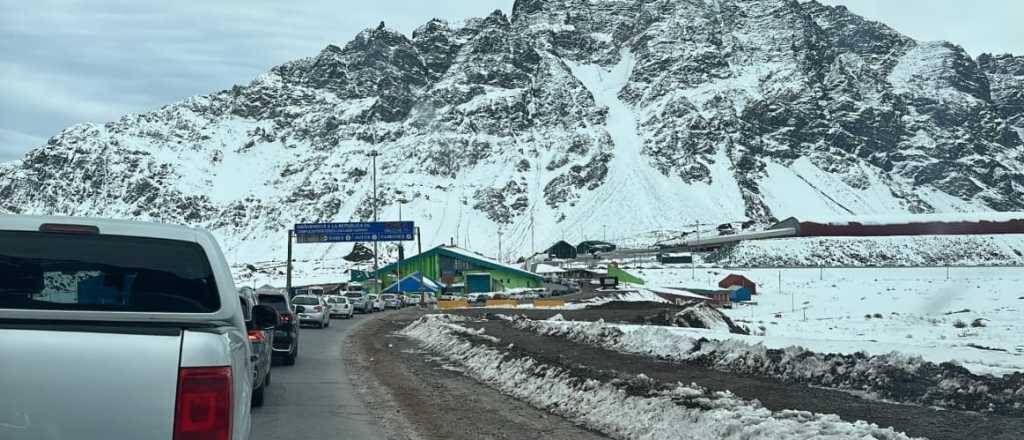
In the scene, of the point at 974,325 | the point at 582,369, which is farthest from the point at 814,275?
the point at 582,369

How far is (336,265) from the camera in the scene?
170750 millimetres

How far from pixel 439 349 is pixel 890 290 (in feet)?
159

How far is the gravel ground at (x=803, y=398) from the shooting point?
9414 millimetres

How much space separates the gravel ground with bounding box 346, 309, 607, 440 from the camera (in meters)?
11.1

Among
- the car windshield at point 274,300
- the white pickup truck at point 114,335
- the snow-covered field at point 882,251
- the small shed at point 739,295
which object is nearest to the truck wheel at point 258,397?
the car windshield at point 274,300

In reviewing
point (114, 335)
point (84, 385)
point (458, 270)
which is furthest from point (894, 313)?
point (458, 270)

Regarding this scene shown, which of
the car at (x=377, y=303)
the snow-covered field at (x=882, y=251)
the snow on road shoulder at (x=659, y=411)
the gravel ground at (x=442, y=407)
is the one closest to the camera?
the snow on road shoulder at (x=659, y=411)

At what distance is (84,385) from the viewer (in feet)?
13.1

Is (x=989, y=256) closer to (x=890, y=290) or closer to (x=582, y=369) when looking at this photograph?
(x=890, y=290)

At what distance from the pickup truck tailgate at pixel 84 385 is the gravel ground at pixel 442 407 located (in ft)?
22.1

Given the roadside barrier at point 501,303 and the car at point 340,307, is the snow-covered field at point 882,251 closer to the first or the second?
the roadside barrier at point 501,303

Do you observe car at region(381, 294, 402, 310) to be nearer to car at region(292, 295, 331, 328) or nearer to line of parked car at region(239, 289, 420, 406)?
line of parked car at region(239, 289, 420, 406)

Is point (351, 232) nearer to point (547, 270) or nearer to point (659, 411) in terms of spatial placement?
point (659, 411)

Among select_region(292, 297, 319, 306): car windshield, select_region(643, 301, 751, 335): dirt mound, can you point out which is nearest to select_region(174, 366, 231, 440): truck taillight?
Result: select_region(643, 301, 751, 335): dirt mound
